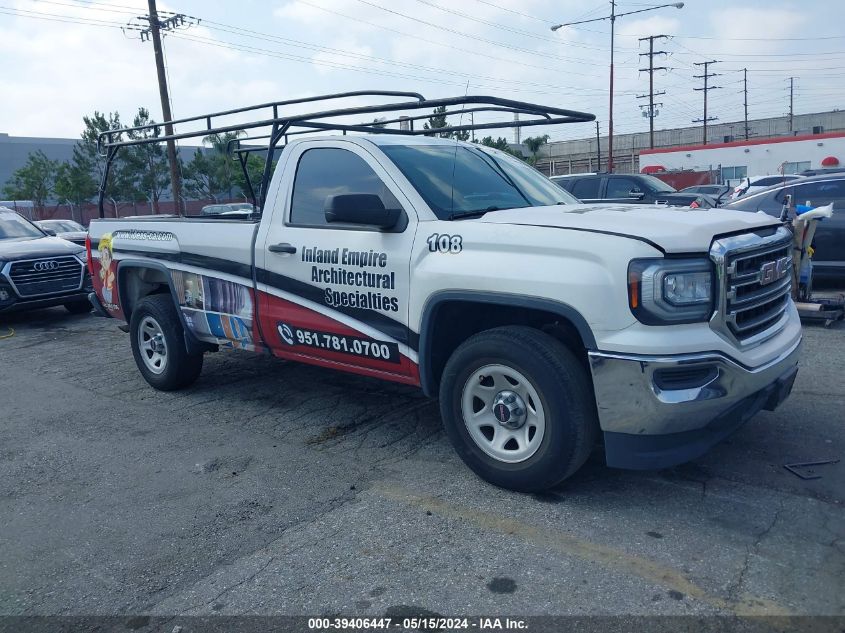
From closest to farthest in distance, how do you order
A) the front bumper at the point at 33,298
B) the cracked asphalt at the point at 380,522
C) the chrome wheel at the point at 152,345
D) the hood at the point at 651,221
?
the cracked asphalt at the point at 380,522 → the hood at the point at 651,221 → the chrome wheel at the point at 152,345 → the front bumper at the point at 33,298

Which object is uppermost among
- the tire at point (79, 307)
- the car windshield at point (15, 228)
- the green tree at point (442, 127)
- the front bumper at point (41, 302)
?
the green tree at point (442, 127)

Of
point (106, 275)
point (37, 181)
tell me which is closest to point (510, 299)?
point (106, 275)

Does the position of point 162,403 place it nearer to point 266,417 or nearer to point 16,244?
point 266,417

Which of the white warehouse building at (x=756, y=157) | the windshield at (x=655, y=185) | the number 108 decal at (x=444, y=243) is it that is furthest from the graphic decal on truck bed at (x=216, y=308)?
the white warehouse building at (x=756, y=157)

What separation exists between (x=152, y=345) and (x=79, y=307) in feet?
20.2

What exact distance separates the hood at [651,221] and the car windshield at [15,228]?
996cm

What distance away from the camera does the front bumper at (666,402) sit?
11.3ft

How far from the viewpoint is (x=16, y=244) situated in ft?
36.1

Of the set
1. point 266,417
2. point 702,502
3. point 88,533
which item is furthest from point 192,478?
point 702,502

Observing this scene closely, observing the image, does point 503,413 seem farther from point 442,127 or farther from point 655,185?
point 655,185

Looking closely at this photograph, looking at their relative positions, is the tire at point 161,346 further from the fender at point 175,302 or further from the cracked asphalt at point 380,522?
the cracked asphalt at point 380,522

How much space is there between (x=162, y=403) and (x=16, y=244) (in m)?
6.39

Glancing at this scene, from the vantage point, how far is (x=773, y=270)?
4.03 m

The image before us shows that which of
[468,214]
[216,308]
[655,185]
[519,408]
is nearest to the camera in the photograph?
[519,408]
